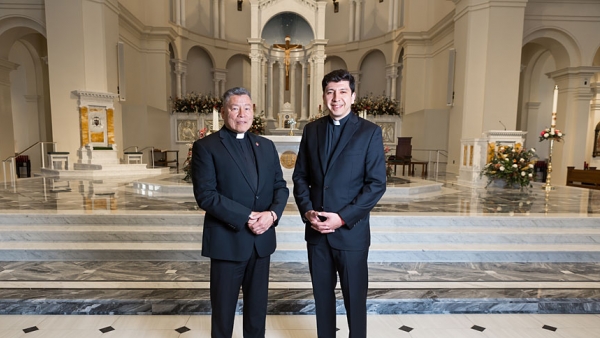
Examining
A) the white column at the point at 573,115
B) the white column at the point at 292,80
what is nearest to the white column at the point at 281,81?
the white column at the point at 292,80

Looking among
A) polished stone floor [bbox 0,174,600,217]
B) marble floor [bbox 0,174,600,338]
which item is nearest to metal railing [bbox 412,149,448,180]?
polished stone floor [bbox 0,174,600,217]

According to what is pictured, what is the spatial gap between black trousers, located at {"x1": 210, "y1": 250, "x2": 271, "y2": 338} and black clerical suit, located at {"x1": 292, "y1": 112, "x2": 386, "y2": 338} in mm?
364

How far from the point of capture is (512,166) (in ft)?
27.1

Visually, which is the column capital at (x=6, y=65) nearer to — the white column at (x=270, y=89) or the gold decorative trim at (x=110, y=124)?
the gold decorative trim at (x=110, y=124)

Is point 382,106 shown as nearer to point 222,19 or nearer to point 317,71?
point 317,71

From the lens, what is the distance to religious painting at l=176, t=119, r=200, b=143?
1631 cm

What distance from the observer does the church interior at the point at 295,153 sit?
3.20 metres

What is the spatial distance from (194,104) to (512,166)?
1277cm

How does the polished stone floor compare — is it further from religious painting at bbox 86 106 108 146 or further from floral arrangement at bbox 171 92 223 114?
floral arrangement at bbox 171 92 223 114

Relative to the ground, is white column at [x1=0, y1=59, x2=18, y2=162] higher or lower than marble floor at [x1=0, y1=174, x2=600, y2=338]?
higher

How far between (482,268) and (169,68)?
1548 cm

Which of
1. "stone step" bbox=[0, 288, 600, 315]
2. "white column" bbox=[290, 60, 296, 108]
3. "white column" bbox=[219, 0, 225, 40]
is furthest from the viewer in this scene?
"white column" bbox=[219, 0, 225, 40]

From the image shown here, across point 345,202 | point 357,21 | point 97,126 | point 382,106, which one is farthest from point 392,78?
point 345,202

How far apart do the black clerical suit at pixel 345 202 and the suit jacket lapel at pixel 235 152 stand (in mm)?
381
